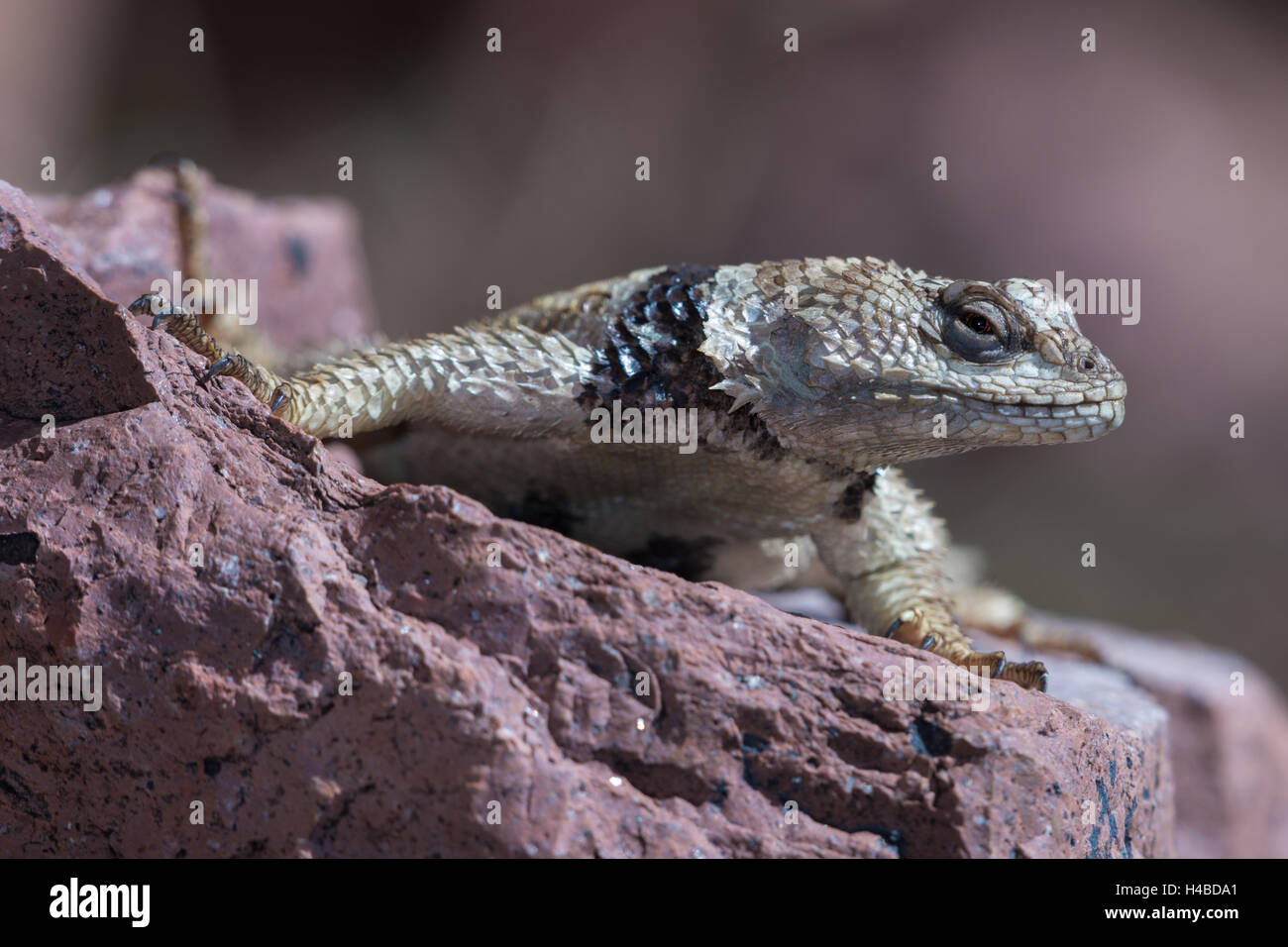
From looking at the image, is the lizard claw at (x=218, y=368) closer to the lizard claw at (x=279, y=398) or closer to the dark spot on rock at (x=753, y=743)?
the lizard claw at (x=279, y=398)

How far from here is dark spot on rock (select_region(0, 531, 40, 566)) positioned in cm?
212

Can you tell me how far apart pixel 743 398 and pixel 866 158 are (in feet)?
20.4

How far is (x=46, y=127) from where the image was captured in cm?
792

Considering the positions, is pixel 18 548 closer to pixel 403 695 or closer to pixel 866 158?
pixel 403 695

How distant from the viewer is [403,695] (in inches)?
76.5

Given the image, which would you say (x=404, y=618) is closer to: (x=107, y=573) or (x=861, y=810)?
(x=107, y=573)

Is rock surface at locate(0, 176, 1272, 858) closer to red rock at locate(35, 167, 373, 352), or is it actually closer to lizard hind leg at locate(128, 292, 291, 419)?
lizard hind leg at locate(128, 292, 291, 419)

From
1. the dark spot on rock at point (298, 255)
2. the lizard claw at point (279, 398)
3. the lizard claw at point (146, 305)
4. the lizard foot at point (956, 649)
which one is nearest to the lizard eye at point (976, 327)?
the lizard foot at point (956, 649)

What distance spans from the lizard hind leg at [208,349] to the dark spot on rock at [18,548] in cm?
57

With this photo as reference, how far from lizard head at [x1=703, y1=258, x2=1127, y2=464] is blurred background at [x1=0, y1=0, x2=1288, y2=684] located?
17.7ft

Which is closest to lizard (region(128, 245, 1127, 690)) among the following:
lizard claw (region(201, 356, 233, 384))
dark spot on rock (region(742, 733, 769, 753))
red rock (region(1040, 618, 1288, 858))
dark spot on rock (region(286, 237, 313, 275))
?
lizard claw (region(201, 356, 233, 384))

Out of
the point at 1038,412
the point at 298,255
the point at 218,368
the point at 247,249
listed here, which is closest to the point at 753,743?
the point at 1038,412

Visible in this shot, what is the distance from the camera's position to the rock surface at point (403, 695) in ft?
6.38

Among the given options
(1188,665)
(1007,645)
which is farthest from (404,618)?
(1188,665)
